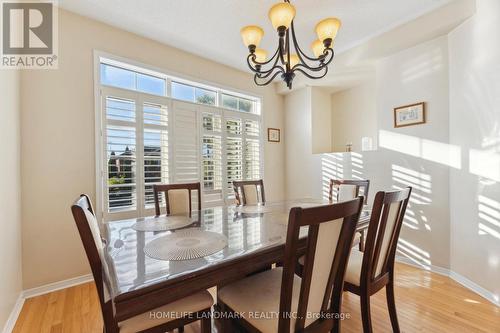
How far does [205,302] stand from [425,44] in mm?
3295

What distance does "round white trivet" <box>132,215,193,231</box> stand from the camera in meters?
1.54

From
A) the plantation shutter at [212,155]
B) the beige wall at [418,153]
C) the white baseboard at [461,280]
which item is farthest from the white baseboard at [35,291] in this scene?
the white baseboard at [461,280]

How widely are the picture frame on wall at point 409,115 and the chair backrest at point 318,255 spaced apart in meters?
2.24

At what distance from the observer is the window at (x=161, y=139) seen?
2525 mm

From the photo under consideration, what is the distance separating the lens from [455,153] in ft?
7.61

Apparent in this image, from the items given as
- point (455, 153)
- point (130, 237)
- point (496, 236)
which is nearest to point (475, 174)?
point (455, 153)

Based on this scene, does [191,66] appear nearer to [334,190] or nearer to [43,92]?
[43,92]

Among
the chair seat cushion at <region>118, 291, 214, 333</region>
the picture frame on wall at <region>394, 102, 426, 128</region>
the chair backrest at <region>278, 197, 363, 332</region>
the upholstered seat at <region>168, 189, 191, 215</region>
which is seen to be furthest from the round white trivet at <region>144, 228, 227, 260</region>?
the picture frame on wall at <region>394, 102, 426, 128</region>

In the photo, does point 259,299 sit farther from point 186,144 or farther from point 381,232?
point 186,144

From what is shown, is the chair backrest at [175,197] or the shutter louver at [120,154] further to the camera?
the shutter louver at [120,154]

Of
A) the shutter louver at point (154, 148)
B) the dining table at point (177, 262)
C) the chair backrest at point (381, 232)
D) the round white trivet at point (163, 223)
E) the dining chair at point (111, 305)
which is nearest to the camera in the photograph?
the dining table at point (177, 262)

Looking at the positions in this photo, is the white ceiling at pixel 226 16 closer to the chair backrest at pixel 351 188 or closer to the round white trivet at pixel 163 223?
the chair backrest at pixel 351 188

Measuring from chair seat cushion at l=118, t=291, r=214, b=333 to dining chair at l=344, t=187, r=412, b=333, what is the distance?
882 millimetres

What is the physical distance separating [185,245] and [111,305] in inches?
14.9
